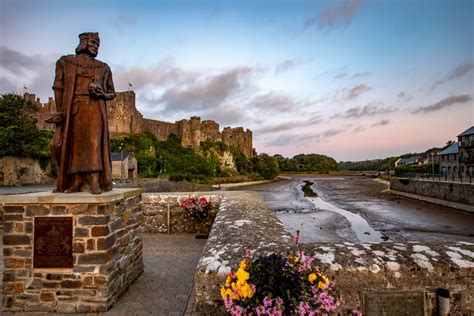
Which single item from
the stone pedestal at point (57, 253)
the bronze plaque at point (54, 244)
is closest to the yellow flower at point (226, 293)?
the stone pedestal at point (57, 253)

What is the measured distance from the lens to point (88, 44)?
415 centimetres

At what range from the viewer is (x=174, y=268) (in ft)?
17.9

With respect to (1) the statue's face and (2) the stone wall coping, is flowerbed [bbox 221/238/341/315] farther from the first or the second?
(1) the statue's face

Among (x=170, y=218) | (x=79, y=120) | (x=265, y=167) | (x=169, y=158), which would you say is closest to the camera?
(x=79, y=120)

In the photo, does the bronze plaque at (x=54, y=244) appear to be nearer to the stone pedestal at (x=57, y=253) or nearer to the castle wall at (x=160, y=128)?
the stone pedestal at (x=57, y=253)

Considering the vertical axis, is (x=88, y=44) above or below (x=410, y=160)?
below

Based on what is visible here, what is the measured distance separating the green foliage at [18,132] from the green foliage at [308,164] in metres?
98.9

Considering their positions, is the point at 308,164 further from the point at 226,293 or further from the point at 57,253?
the point at 226,293

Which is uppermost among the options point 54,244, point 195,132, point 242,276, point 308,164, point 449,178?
point 195,132

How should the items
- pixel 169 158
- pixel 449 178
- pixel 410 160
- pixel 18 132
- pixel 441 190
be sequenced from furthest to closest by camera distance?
pixel 410 160 < pixel 169 158 < pixel 449 178 < pixel 18 132 < pixel 441 190

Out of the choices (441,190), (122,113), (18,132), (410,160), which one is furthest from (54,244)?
(410,160)

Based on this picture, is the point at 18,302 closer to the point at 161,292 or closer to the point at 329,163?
the point at 161,292

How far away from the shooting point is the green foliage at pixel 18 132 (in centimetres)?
2736

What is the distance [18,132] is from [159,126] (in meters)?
37.3
